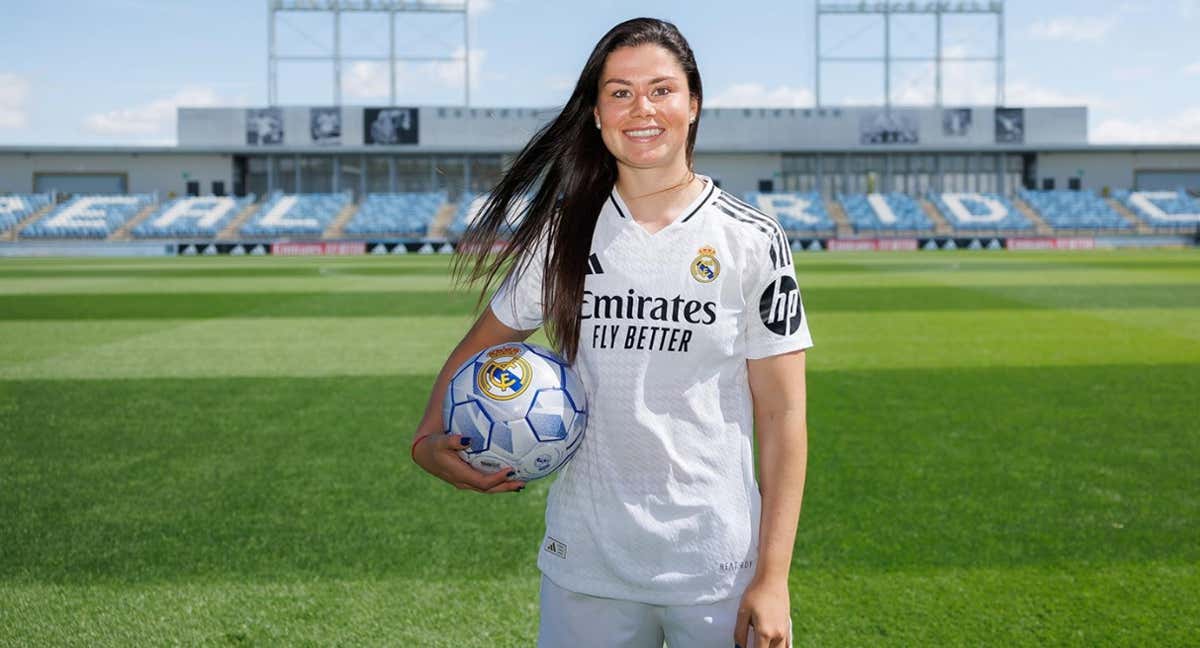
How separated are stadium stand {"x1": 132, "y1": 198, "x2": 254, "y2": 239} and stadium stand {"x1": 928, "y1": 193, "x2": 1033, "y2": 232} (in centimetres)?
3707

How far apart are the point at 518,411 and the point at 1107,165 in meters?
63.7

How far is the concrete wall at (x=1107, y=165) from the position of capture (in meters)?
58.1

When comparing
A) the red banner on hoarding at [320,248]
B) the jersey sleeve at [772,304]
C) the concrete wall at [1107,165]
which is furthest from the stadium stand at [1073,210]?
the jersey sleeve at [772,304]

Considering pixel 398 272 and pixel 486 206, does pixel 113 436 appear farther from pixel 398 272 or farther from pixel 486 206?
pixel 398 272

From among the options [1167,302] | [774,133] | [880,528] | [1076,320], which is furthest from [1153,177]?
[880,528]

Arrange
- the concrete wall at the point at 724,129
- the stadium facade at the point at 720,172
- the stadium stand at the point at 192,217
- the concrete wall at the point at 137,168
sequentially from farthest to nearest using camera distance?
the concrete wall at the point at 724,129 → the concrete wall at the point at 137,168 → the stadium facade at the point at 720,172 → the stadium stand at the point at 192,217

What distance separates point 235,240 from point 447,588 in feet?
151

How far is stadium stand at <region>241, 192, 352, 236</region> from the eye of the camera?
5084 cm

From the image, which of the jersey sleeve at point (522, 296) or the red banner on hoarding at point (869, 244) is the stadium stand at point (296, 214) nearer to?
the red banner on hoarding at point (869, 244)

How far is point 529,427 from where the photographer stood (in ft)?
7.36

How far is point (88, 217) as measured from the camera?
51719 mm

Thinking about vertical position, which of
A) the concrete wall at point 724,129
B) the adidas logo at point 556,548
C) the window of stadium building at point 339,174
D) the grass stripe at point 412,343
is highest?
the concrete wall at point 724,129

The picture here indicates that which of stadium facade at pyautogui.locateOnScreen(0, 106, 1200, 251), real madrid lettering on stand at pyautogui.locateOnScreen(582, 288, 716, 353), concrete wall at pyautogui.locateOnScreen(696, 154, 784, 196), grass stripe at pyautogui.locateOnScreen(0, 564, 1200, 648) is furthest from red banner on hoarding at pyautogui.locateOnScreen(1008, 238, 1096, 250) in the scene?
real madrid lettering on stand at pyautogui.locateOnScreen(582, 288, 716, 353)

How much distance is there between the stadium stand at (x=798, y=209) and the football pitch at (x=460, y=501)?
3934cm
